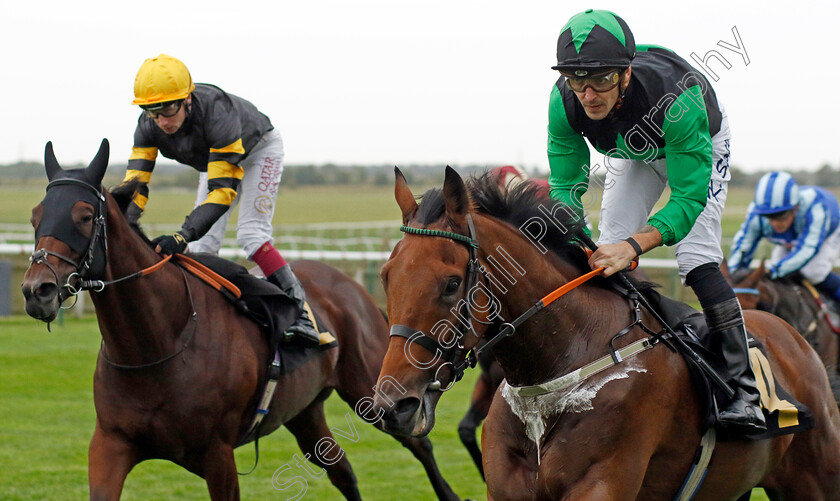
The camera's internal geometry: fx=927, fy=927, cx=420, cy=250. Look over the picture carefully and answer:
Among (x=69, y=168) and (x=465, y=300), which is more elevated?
(x=465, y=300)

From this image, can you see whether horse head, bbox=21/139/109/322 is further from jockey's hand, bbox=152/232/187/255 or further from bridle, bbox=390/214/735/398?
bridle, bbox=390/214/735/398

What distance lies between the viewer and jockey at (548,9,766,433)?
3.21 m

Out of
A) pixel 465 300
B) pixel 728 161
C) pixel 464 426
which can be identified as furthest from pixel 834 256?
pixel 465 300

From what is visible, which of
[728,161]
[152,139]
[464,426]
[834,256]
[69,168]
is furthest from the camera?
[834,256]

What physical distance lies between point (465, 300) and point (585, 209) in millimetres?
1222

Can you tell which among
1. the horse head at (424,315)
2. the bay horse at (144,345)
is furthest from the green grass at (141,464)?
the horse head at (424,315)

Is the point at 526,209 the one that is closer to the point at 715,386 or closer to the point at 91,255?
the point at 715,386

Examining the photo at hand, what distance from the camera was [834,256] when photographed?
8.32m

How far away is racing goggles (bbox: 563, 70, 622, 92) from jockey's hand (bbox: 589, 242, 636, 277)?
0.55 metres

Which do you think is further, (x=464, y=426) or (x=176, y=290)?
(x=464, y=426)

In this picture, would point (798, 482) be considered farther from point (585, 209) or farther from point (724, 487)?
point (585, 209)

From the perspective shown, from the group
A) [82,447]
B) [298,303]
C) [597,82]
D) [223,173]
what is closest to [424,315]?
[597,82]

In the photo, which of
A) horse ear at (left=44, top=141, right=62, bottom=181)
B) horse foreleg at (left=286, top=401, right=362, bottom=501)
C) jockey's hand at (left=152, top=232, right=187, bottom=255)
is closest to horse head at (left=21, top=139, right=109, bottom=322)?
horse ear at (left=44, top=141, right=62, bottom=181)

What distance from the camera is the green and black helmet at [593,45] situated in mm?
3141
